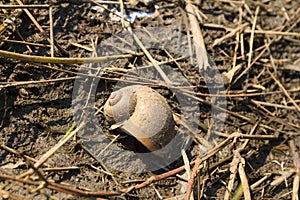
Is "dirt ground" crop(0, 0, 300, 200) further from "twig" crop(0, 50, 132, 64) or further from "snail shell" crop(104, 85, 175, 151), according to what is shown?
"snail shell" crop(104, 85, 175, 151)

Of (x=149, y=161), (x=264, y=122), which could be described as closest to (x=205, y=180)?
(x=149, y=161)

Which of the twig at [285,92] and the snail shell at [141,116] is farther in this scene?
the twig at [285,92]

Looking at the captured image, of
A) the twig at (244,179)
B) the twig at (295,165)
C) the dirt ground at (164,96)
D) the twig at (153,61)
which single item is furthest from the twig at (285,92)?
the twig at (153,61)

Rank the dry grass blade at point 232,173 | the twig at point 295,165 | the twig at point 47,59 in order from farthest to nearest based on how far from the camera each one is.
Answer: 1. the twig at point 295,165
2. the dry grass blade at point 232,173
3. the twig at point 47,59

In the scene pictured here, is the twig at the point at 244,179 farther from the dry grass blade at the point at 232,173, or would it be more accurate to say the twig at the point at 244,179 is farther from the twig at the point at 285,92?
the twig at the point at 285,92

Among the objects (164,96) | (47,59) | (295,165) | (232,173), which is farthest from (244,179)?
(47,59)

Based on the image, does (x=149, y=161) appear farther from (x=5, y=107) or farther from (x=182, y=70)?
(x=5, y=107)

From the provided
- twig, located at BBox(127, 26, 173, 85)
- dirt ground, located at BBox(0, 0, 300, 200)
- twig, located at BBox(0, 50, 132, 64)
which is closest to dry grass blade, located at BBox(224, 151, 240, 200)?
dirt ground, located at BBox(0, 0, 300, 200)
